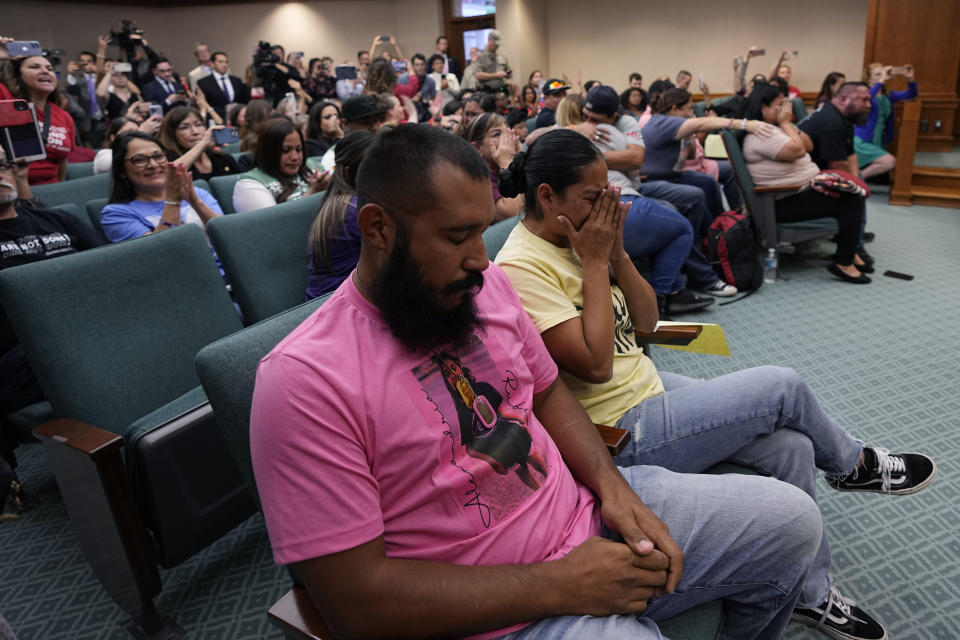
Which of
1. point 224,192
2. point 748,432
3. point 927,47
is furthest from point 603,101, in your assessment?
point 927,47

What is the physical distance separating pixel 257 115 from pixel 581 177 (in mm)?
3317

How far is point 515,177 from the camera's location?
160 centimetres

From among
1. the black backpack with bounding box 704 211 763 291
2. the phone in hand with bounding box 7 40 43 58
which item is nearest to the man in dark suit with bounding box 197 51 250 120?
the phone in hand with bounding box 7 40 43 58

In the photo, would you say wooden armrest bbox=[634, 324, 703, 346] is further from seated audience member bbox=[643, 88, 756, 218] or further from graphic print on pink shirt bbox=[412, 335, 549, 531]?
seated audience member bbox=[643, 88, 756, 218]

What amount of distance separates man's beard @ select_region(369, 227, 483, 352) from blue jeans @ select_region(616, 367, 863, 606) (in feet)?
2.06

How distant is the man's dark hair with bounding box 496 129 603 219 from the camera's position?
1.43 m

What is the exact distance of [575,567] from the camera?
0.92 meters

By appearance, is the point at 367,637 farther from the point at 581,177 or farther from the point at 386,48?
the point at 386,48

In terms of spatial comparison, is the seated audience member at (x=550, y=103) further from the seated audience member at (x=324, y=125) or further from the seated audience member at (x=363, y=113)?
the seated audience member at (x=363, y=113)

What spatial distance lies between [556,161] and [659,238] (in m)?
1.86

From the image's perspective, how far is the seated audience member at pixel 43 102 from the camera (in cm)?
335

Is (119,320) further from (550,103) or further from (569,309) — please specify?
(550,103)

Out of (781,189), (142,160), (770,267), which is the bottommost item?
(770,267)

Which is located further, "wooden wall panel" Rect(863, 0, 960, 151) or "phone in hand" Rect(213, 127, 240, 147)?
"wooden wall panel" Rect(863, 0, 960, 151)
